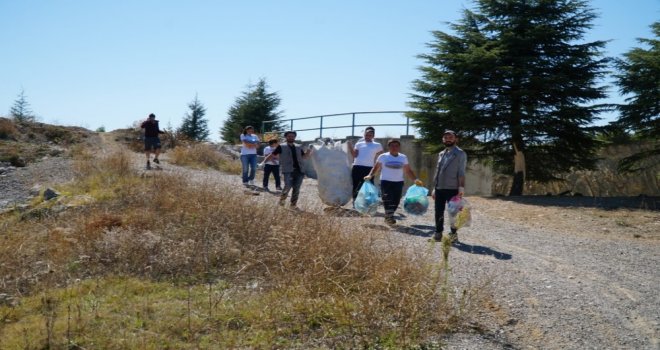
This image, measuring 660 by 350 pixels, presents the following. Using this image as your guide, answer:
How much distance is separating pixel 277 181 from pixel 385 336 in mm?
10396

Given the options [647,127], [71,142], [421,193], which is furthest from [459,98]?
[71,142]

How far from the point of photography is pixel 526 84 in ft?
53.0

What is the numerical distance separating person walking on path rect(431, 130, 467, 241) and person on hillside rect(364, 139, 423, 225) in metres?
1.16

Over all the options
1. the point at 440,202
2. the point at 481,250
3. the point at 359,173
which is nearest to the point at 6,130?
the point at 359,173

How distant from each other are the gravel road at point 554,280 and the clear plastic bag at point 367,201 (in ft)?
1.98

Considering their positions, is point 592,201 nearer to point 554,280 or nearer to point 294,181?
point 294,181

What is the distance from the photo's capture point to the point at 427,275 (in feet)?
16.9

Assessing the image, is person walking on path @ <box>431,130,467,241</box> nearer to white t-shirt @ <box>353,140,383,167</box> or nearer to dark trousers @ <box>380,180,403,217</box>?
dark trousers @ <box>380,180,403,217</box>

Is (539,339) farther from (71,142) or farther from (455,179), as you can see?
(71,142)

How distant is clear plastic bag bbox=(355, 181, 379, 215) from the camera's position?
8969mm

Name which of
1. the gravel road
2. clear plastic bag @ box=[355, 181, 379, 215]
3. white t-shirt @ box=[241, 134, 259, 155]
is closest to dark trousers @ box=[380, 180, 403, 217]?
clear plastic bag @ box=[355, 181, 379, 215]

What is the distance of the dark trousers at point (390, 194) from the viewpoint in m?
9.20

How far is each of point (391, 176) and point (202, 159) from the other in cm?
1293

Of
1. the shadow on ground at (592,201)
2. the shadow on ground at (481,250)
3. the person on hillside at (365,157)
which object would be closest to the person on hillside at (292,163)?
the person on hillside at (365,157)
